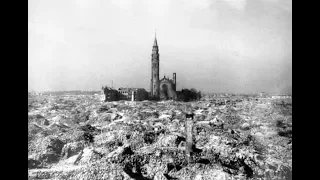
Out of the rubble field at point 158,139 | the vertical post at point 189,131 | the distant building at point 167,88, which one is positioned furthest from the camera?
the distant building at point 167,88

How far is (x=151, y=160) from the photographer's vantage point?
807 cm

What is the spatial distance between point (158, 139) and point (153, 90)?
1952mm

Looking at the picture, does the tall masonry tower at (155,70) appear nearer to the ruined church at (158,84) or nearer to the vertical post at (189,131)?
the ruined church at (158,84)

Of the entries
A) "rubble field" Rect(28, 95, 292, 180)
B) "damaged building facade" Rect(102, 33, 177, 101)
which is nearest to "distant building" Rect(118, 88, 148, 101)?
"damaged building facade" Rect(102, 33, 177, 101)

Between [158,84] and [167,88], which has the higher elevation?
[158,84]

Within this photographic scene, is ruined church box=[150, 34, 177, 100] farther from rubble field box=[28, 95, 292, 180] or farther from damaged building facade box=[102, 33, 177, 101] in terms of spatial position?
rubble field box=[28, 95, 292, 180]

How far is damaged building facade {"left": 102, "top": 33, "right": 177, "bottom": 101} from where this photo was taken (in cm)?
841

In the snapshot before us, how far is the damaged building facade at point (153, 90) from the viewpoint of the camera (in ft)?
27.6

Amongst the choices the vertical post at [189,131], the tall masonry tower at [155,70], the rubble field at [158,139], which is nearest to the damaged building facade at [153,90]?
the tall masonry tower at [155,70]

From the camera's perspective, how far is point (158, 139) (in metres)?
8.64

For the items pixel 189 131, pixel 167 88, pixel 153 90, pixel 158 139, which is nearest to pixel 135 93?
pixel 153 90

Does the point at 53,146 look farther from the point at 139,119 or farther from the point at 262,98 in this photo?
the point at 262,98

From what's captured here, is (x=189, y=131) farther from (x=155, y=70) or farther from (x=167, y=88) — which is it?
(x=155, y=70)
